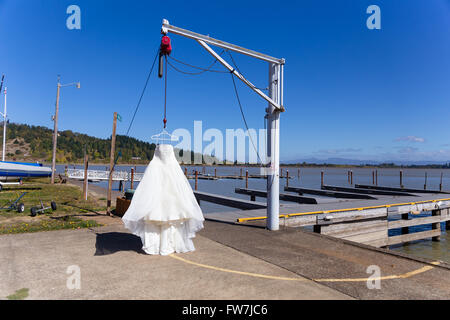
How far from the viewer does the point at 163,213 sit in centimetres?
641

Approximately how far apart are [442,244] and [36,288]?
1983cm

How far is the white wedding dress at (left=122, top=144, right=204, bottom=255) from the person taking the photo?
637cm

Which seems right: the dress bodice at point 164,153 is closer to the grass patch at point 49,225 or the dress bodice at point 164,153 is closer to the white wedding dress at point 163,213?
the white wedding dress at point 163,213

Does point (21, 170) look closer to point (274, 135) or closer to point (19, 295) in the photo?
point (274, 135)

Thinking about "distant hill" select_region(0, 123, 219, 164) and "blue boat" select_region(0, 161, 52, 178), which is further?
"distant hill" select_region(0, 123, 219, 164)

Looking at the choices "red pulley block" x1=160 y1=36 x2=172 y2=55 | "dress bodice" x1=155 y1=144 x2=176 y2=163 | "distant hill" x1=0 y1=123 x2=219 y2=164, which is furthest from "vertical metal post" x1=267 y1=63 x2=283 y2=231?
"distant hill" x1=0 y1=123 x2=219 y2=164

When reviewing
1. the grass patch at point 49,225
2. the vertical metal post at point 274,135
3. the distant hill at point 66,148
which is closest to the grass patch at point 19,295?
the grass patch at point 49,225

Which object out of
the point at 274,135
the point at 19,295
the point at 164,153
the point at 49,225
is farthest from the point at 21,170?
the point at 19,295

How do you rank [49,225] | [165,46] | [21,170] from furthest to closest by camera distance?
[21,170], [49,225], [165,46]

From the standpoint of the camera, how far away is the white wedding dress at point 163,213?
6367 mm

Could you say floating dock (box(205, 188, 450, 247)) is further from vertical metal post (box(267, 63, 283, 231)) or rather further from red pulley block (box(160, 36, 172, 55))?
red pulley block (box(160, 36, 172, 55))
